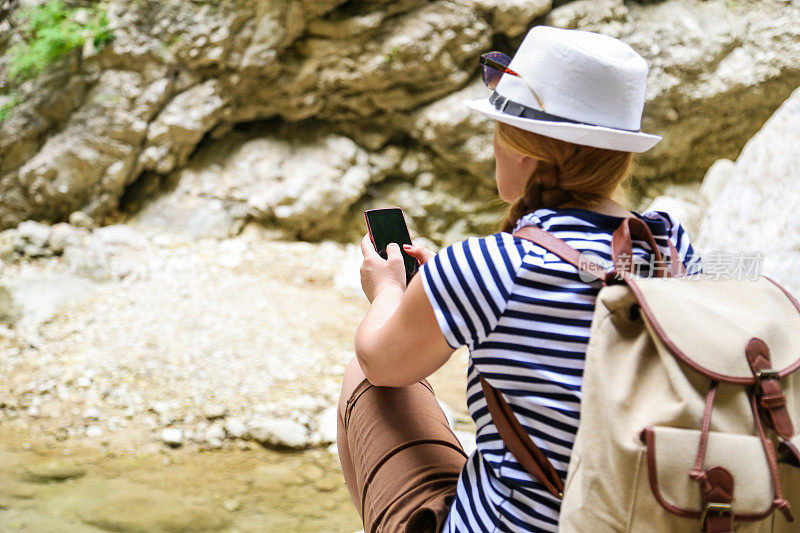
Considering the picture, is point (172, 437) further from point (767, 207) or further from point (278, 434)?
point (767, 207)

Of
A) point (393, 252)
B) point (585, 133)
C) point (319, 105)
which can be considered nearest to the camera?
point (585, 133)

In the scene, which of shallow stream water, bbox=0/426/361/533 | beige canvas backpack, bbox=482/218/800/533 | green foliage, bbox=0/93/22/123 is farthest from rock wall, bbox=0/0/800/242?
beige canvas backpack, bbox=482/218/800/533

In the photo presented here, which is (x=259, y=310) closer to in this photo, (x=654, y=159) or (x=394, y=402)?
(x=394, y=402)

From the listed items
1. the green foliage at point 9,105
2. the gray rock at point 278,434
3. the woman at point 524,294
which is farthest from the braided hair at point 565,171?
the green foliage at point 9,105

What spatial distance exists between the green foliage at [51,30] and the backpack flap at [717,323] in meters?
5.75

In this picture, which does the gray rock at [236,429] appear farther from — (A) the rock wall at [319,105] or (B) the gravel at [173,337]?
(A) the rock wall at [319,105]

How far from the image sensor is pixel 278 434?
3225mm

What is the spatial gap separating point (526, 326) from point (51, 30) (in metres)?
5.84

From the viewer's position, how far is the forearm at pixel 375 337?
129 centimetres

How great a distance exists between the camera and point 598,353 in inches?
37.2

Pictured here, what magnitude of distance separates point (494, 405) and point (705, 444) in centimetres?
36

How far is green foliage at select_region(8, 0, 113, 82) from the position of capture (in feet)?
17.8

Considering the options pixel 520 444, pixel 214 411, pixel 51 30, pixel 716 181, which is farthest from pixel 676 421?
pixel 51 30

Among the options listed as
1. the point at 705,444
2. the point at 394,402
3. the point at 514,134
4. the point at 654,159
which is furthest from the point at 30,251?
the point at 654,159
